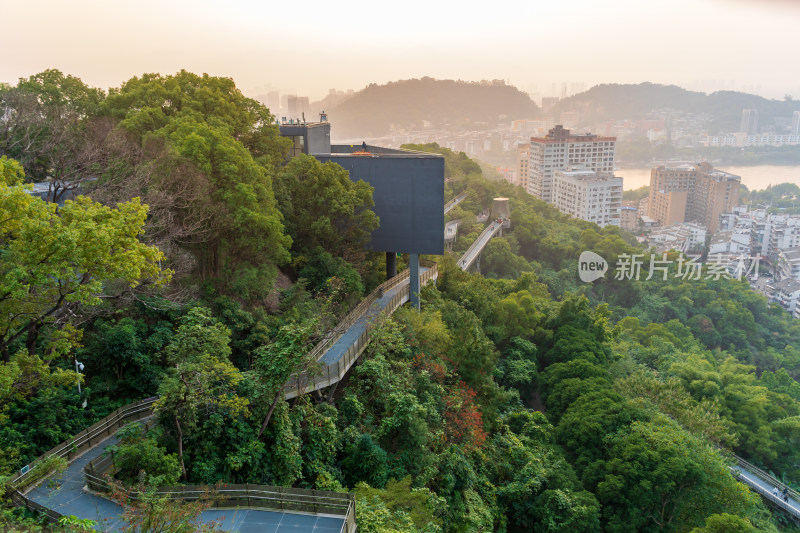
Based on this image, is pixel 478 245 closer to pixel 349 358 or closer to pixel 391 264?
pixel 391 264

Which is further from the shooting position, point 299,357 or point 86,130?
point 86,130

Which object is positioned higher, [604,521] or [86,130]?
[86,130]

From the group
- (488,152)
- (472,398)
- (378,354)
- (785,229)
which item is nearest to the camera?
(378,354)

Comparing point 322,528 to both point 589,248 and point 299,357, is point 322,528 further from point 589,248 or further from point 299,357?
point 589,248

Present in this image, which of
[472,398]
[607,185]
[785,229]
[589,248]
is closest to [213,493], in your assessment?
[472,398]

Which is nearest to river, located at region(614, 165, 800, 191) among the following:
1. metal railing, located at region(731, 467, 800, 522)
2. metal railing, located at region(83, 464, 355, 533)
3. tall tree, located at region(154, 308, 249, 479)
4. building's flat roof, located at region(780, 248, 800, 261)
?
building's flat roof, located at region(780, 248, 800, 261)

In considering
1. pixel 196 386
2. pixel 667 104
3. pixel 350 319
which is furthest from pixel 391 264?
pixel 667 104
